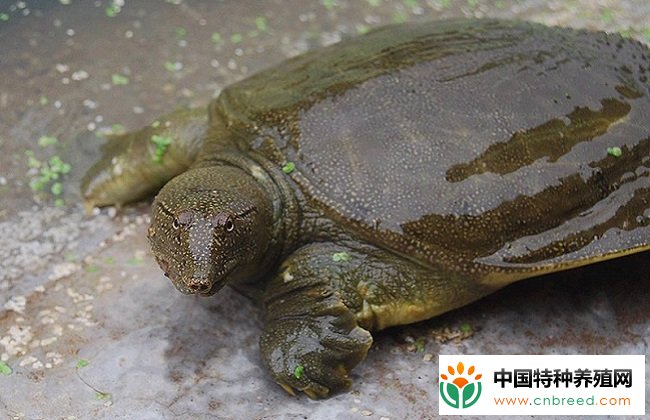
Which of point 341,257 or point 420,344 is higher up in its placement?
point 341,257

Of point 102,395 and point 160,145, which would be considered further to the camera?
point 160,145

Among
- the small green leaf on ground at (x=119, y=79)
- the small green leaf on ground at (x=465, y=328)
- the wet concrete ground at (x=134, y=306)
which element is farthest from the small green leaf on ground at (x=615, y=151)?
the small green leaf on ground at (x=119, y=79)

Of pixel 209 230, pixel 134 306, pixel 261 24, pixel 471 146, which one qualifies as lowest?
pixel 134 306

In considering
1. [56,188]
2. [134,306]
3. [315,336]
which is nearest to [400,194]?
[315,336]

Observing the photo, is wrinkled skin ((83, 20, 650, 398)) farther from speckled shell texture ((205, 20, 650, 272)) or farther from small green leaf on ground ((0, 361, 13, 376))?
small green leaf on ground ((0, 361, 13, 376))

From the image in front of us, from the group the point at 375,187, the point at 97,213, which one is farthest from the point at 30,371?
the point at 375,187

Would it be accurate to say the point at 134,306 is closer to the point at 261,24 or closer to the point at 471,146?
the point at 471,146

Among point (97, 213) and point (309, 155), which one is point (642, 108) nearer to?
point (309, 155)

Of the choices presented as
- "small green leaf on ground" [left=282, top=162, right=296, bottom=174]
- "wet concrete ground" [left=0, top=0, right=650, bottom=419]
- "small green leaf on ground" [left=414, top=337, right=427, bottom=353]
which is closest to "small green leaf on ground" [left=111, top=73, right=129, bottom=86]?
"wet concrete ground" [left=0, top=0, right=650, bottom=419]
